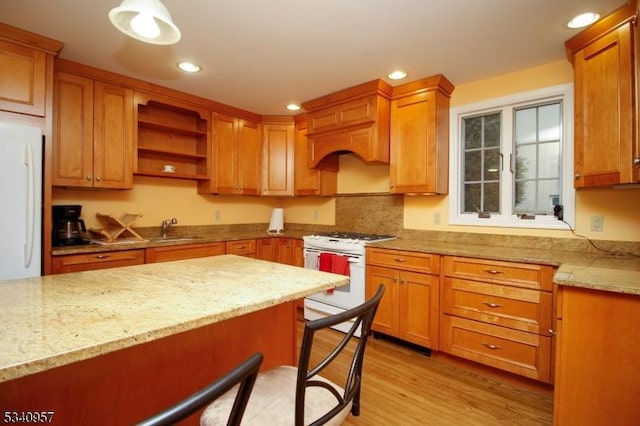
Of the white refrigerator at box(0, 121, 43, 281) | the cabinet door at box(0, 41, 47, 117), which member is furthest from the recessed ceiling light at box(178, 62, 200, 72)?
the white refrigerator at box(0, 121, 43, 281)

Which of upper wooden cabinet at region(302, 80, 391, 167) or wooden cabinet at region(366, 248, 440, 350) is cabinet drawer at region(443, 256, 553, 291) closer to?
wooden cabinet at region(366, 248, 440, 350)

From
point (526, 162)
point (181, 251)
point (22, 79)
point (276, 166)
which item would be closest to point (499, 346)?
point (526, 162)

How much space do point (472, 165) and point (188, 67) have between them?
2616 mm

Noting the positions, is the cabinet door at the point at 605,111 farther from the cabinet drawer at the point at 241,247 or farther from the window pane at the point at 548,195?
the cabinet drawer at the point at 241,247

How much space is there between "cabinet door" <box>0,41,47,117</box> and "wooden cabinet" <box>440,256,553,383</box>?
3140 millimetres

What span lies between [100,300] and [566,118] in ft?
10.1

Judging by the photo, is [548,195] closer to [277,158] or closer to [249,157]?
[277,158]

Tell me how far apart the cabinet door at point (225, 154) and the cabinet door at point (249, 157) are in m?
0.07

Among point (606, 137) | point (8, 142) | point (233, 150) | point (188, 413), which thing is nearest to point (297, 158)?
point (233, 150)

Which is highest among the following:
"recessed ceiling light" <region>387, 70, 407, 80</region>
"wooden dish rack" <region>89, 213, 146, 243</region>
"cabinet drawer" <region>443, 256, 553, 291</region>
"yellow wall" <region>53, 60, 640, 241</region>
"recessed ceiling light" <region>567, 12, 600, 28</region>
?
"recessed ceiling light" <region>387, 70, 407, 80</region>

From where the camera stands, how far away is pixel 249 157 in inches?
148

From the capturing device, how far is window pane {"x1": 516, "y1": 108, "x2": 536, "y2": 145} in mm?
2574

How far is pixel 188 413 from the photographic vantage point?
1.61 ft

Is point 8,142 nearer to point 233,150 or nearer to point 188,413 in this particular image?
point 233,150
